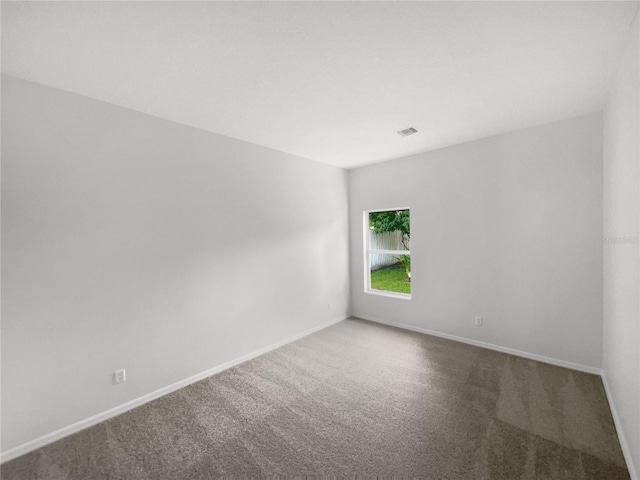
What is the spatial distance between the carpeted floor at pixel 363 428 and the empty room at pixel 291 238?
16mm

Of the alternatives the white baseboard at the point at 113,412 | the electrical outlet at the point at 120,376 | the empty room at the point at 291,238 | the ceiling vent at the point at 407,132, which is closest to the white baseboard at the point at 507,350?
the empty room at the point at 291,238

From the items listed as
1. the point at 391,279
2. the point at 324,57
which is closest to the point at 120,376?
the point at 324,57

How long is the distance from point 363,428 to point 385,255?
3091 millimetres

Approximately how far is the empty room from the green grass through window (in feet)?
3.09

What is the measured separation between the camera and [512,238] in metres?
3.20

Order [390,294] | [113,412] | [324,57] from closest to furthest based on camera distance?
[324,57]
[113,412]
[390,294]

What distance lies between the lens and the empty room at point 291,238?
5.33 feet

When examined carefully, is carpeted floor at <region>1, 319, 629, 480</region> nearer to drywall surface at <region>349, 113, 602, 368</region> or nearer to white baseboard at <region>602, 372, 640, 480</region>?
white baseboard at <region>602, 372, 640, 480</region>

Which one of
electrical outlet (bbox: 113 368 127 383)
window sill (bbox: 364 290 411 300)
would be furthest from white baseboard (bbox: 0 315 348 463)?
window sill (bbox: 364 290 411 300)

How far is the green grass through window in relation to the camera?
468cm

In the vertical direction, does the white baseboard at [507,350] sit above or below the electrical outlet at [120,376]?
below

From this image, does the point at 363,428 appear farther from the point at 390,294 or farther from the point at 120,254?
the point at 390,294

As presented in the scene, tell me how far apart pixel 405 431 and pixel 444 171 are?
3098mm

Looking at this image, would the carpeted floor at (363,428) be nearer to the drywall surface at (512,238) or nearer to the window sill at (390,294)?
the drywall surface at (512,238)
